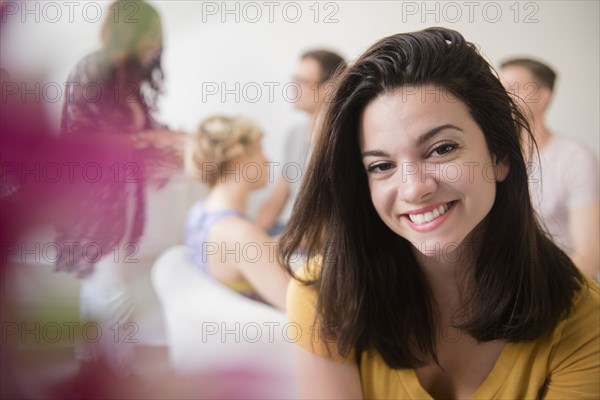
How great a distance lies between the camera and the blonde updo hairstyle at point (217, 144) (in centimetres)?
121

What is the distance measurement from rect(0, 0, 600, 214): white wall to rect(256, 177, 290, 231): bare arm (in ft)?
0.28

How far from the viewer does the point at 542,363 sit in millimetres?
694

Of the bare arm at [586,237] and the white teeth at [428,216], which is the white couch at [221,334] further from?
the bare arm at [586,237]

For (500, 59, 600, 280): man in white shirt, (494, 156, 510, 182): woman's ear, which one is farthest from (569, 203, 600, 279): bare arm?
(494, 156, 510, 182): woman's ear

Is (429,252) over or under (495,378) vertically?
over

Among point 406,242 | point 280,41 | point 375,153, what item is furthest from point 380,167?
point 280,41

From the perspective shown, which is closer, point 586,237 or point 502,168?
point 502,168

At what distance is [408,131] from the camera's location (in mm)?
633

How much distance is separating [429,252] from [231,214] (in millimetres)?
601

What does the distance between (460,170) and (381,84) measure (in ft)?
0.43

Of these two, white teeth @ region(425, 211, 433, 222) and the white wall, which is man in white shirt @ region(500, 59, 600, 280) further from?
white teeth @ region(425, 211, 433, 222)

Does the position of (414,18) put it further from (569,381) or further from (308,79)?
(569,381)

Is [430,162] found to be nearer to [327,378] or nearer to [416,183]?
[416,183]

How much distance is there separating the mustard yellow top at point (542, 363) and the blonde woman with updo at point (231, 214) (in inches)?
14.8
